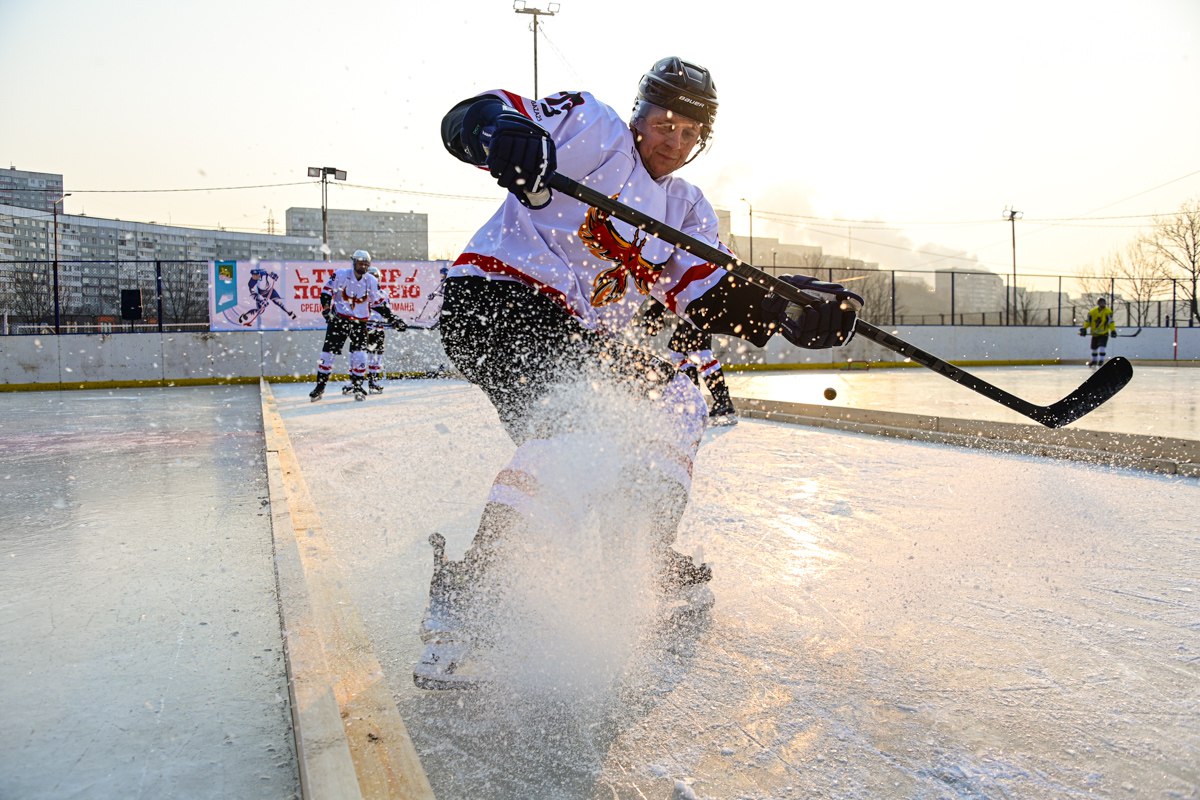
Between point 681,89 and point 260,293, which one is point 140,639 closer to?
point 681,89

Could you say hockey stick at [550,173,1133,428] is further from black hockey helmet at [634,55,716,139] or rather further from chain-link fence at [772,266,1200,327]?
chain-link fence at [772,266,1200,327]

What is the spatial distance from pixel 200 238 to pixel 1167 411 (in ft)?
239

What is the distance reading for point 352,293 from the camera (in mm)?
10008

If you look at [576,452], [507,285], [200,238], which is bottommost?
[576,452]

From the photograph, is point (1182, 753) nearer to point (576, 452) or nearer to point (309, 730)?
point (576, 452)

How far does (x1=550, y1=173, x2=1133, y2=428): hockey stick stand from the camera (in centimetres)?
197

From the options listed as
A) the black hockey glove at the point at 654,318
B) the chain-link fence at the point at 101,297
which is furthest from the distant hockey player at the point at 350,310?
Answer: the black hockey glove at the point at 654,318

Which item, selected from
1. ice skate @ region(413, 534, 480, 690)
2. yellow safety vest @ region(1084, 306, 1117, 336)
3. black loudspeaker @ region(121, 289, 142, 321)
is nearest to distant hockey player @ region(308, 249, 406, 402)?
black loudspeaker @ region(121, 289, 142, 321)

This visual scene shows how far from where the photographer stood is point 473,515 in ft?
11.7

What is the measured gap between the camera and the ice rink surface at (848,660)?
1.44 metres

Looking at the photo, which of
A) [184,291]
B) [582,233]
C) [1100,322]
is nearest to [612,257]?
[582,233]

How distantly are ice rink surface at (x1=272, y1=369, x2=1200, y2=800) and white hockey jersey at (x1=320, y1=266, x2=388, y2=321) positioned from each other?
674 cm

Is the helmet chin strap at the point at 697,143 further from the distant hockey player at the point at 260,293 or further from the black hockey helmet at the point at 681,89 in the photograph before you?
the distant hockey player at the point at 260,293

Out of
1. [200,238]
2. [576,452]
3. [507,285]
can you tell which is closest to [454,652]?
[576,452]
